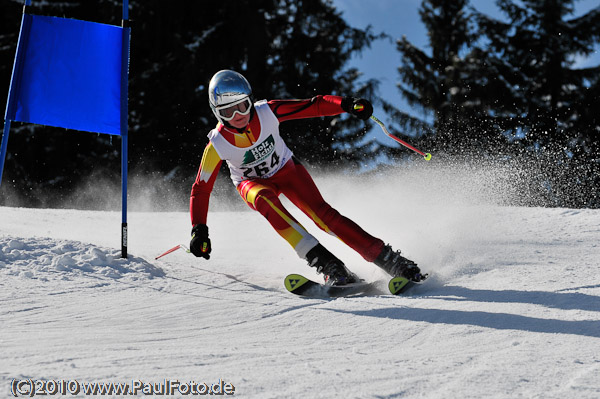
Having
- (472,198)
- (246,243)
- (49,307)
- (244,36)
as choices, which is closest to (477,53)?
(244,36)

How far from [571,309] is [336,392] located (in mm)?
1559

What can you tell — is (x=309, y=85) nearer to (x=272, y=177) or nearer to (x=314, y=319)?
(x=272, y=177)

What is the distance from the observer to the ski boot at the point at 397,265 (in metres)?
3.62

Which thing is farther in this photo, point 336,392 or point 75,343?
point 75,343

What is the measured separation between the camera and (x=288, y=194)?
4129 millimetres

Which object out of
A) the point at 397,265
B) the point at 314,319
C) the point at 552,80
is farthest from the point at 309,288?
the point at 552,80

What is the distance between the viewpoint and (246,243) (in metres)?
5.57

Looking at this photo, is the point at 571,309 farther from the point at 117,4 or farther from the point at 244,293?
the point at 117,4

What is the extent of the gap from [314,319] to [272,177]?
1506 mm

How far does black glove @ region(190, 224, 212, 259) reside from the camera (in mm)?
3631

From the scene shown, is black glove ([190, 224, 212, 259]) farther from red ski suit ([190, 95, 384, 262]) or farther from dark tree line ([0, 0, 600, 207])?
dark tree line ([0, 0, 600, 207])

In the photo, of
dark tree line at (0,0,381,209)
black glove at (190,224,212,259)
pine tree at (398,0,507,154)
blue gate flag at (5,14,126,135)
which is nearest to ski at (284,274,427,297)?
black glove at (190,224,212,259)

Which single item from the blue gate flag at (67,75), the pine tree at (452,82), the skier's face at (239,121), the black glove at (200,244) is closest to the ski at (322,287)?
the black glove at (200,244)

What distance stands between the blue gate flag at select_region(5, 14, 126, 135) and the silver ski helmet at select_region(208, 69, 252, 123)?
2.63ft
